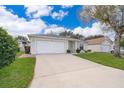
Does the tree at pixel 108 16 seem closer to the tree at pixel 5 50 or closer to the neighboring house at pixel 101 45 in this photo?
the neighboring house at pixel 101 45

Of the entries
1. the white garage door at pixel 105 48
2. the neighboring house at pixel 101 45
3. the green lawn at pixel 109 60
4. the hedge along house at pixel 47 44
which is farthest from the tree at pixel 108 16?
the white garage door at pixel 105 48

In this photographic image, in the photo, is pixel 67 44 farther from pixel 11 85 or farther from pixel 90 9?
pixel 11 85

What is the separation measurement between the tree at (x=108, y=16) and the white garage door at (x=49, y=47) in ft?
16.9

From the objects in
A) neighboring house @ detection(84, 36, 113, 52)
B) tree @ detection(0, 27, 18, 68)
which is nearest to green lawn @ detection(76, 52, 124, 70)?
tree @ detection(0, 27, 18, 68)

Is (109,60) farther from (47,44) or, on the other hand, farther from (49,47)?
(47,44)

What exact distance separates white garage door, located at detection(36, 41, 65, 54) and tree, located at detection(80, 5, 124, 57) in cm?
516

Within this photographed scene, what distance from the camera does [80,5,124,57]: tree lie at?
16656mm

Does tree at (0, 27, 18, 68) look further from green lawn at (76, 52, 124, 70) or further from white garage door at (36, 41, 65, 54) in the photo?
white garage door at (36, 41, 65, 54)

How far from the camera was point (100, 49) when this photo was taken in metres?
31.4

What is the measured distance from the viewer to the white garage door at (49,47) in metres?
18.3

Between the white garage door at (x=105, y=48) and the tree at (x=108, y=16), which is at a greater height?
the tree at (x=108, y=16)

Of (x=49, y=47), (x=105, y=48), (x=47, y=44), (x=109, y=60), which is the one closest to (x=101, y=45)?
(x=105, y=48)
